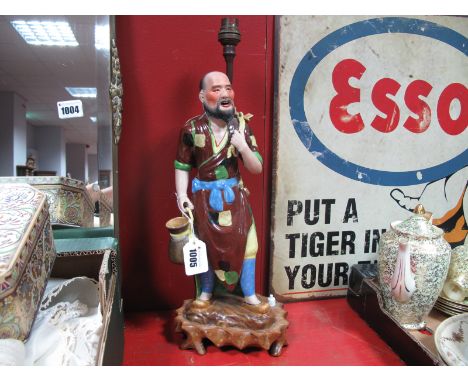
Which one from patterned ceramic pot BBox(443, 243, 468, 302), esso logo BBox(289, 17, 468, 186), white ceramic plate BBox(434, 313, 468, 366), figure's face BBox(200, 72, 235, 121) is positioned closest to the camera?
white ceramic plate BBox(434, 313, 468, 366)

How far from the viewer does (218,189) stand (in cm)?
157

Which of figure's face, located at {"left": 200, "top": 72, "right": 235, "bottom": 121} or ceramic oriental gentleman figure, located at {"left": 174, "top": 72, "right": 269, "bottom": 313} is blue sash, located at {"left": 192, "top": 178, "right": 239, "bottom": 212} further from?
figure's face, located at {"left": 200, "top": 72, "right": 235, "bottom": 121}

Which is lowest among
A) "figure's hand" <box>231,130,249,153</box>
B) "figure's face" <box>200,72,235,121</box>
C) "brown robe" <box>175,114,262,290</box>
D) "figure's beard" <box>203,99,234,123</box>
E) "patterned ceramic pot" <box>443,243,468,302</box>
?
"patterned ceramic pot" <box>443,243,468,302</box>

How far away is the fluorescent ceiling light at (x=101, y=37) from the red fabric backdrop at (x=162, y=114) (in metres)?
0.12

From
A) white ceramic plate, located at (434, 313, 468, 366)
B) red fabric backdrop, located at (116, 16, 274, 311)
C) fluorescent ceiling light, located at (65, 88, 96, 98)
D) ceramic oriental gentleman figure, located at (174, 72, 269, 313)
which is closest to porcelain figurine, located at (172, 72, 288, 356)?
ceramic oriental gentleman figure, located at (174, 72, 269, 313)

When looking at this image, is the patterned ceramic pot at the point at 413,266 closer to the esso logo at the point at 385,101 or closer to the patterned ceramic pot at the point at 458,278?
the patterned ceramic pot at the point at 458,278

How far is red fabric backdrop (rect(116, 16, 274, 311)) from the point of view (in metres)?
1.81

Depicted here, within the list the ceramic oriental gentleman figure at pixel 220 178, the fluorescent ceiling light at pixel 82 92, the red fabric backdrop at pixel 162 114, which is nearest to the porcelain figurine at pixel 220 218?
the ceramic oriental gentleman figure at pixel 220 178

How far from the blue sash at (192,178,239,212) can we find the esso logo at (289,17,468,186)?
1.95 ft

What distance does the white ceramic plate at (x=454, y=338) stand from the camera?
140 cm

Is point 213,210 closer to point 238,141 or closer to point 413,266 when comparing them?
point 238,141
